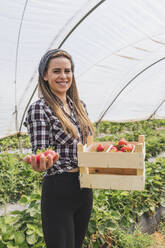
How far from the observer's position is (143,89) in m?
7.34

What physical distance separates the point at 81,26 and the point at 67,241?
3091 mm

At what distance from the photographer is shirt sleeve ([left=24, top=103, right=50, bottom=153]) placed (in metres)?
1.32

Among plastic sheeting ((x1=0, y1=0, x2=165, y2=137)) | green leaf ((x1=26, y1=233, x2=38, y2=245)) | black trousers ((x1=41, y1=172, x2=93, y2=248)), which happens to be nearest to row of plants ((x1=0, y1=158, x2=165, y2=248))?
green leaf ((x1=26, y1=233, x2=38, y2=245))

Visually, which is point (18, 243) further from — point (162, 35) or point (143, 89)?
point (143, 89)

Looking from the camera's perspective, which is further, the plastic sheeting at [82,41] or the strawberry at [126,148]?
the plastic sheeting at [82,41]

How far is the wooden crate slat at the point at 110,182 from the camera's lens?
1.46 meters

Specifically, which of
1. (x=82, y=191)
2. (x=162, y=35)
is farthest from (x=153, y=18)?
(x=82, y=191)

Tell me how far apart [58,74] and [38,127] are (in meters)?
0.37

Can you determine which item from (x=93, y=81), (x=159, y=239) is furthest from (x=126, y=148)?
(x=93, y=81)

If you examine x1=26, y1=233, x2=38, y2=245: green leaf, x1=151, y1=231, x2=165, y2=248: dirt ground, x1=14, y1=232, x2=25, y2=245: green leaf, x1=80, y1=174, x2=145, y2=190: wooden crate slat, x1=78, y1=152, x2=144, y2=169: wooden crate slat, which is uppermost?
x1=78, y1=152, x2=144, y2=169: wooden crate slat

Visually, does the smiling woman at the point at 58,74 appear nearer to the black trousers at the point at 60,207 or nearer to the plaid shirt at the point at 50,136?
the plaid shirt at the point at 50,136

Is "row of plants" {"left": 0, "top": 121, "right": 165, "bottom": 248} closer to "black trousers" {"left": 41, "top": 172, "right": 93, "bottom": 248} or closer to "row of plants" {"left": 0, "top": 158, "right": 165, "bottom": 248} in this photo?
"row of plants" {"left": 0, "top": 158, "right": 165, "bottom": 248}

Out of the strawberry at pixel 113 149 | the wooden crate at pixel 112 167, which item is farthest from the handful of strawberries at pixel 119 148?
the wooden crate at pixel 112 167

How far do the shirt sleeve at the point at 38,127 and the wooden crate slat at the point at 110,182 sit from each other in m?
0.32
